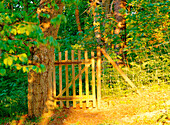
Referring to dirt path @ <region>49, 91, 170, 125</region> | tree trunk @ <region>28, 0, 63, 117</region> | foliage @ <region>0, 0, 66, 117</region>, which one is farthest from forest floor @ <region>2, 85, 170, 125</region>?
foliage @ <region>0, 0, 66, 117</region>

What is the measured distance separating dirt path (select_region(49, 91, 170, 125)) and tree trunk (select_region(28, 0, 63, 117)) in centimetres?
53

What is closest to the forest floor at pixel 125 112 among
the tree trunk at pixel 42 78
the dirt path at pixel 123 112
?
the dirt path at pixel 123 112

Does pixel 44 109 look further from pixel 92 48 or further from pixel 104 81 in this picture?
pixel 92 48

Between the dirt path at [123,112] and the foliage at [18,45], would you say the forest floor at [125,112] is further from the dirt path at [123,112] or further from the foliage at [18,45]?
the foliage at [18,45]

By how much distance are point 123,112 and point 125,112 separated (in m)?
0.06

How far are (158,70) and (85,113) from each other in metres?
3.13

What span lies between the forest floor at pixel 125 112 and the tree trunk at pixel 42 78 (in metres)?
0.38

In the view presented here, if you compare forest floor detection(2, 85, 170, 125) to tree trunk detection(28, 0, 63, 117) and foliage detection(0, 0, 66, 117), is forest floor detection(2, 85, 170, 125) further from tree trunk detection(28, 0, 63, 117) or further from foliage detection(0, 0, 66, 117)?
foliage detection(0, 0, 66, 117)

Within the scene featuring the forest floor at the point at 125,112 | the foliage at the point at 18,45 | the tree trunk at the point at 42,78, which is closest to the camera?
the foliage at the point at 18,45

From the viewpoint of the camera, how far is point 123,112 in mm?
6504

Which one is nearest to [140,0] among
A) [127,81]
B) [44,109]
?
[127,81]

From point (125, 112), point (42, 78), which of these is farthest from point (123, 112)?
point (42, 78)

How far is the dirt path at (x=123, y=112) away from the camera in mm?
5664

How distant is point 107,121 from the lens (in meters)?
5.80
